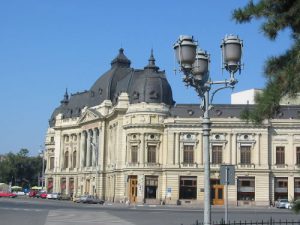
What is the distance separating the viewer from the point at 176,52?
1347cm

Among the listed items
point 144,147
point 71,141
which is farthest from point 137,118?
point 71,141

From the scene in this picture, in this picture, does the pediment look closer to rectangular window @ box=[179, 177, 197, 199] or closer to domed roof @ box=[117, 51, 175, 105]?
domed roof @ box=[117, 51, 175, 105]

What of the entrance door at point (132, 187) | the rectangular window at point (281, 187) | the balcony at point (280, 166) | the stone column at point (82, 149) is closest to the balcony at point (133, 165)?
the entrance door at point (132, 187)

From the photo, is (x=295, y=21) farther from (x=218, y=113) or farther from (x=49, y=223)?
(x=218, y=113)

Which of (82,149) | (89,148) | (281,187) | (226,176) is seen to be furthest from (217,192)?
(226,176)

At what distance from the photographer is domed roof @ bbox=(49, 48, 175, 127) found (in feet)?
263

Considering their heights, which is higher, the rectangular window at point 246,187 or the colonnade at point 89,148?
the colonnade at point 89,148

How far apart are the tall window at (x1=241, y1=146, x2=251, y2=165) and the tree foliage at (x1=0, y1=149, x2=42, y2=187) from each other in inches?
3404

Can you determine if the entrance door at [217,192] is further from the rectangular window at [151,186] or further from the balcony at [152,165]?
the balcony at [152,165]

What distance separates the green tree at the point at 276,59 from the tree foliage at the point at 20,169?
468 feet

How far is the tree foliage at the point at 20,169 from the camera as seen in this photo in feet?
484

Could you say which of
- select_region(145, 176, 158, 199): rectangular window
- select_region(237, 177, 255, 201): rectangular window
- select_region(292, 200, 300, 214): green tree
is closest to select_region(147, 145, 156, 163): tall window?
select_region(145, 176, 158, 199): rectangular window

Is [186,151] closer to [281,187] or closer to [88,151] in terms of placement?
[281,187]

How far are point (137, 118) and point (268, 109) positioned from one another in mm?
69041
